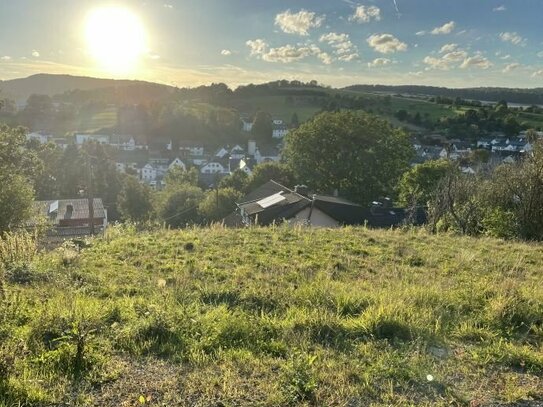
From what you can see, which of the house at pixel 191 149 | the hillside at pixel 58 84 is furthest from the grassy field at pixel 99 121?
the house at pixel 191 149

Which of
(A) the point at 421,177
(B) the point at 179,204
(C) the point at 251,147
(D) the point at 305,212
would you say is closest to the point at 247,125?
(C) the point at 251,147

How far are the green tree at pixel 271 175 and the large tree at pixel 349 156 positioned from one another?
395 cm

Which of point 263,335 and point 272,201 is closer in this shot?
point 263,335

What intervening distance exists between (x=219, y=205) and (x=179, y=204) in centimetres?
758

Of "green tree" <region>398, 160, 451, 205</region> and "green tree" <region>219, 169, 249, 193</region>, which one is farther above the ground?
"green tree" <region>398, 160, 451, 205</region>

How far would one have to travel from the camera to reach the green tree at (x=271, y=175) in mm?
42281

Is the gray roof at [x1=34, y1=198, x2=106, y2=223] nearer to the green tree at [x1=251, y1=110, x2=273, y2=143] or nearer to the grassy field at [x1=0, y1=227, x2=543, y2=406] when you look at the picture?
the grassy field at [x1=0, y1=227, x2=543, y2=406]

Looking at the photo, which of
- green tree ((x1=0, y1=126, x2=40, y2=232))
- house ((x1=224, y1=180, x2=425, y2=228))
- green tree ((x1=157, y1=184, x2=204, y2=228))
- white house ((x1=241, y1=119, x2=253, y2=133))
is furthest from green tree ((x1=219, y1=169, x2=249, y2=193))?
white house ((x1=241, y1=119, x2=253, y2=133))

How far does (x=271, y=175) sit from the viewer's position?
42.9m

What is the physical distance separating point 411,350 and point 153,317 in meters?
2.53

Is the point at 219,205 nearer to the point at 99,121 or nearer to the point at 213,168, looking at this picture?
the point at 213,168

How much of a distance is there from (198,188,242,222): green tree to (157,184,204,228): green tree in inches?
76.9

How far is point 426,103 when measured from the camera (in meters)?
117

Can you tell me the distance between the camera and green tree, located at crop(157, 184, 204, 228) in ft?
137
